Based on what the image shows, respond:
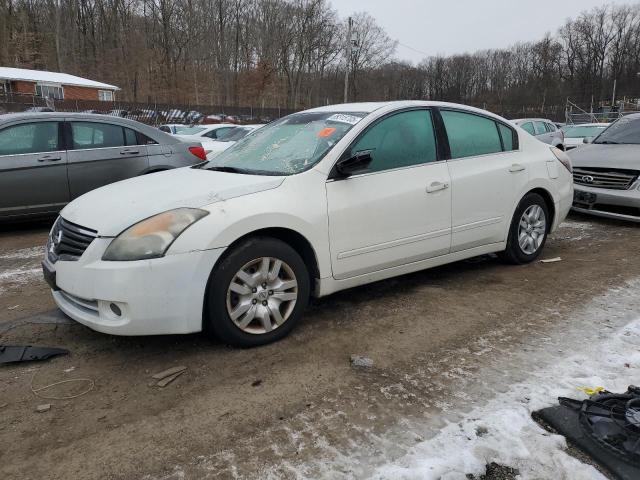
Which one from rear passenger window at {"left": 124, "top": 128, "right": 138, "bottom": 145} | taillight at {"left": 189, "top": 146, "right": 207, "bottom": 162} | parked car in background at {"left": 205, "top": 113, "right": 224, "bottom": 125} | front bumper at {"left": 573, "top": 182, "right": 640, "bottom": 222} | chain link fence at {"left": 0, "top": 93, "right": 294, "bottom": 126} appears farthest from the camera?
parked car in background at {"left": 205, "top": 113, "right": 224, "bottom": 125}

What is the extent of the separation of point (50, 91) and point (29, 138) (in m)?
42.3

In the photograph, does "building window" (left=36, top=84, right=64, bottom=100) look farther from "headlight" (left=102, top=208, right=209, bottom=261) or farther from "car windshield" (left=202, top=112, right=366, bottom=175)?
"headlight" (left=102, top=208, right=209, bottom=261)

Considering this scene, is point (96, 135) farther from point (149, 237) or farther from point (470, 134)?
point (470, 134)

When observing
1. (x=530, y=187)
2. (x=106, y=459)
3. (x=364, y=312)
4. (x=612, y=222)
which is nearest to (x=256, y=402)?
(x=106, y=459)

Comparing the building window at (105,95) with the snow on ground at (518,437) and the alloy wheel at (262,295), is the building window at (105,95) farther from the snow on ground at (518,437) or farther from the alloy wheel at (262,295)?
the snow on ground at (518,437)

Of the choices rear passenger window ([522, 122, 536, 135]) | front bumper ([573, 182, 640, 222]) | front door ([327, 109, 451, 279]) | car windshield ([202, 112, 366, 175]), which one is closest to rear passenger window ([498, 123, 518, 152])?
front door ([327, 109, 451, 279])

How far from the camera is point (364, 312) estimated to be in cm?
396

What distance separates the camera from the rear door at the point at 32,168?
636 centimetres

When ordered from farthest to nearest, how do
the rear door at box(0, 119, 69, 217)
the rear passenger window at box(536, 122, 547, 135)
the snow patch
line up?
the rear passenger window at box(536, 122, 547, 135)
the rear door at box(0, 119, 69, 217)
the snow patch

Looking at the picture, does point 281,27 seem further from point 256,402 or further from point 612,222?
point 256,402

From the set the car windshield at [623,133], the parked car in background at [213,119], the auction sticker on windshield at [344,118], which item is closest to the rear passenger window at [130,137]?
the auction sticker on windshield at [344,118]

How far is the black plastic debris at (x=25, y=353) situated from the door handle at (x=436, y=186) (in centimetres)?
282

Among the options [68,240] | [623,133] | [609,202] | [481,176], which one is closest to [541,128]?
[623,133]

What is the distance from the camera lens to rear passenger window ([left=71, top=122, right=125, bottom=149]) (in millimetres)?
6777
